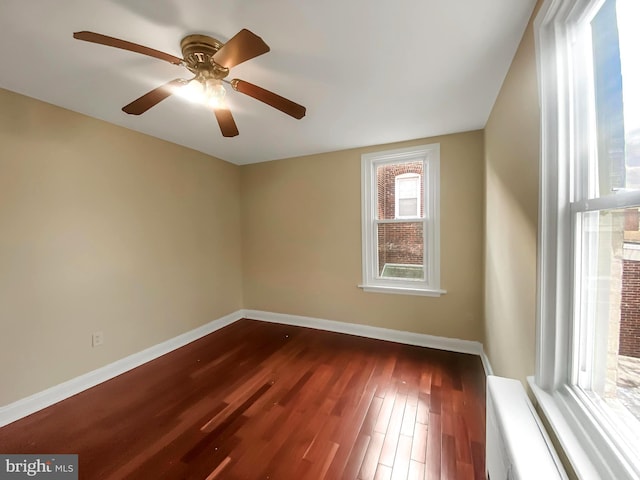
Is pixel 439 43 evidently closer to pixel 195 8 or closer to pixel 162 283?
pixel 195 8

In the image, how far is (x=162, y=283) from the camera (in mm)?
2760

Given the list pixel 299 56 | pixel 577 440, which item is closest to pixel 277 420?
pixel 577 440

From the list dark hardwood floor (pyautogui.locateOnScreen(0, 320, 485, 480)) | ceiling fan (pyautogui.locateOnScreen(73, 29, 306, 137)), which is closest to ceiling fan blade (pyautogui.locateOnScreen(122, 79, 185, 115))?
ceiling fan (pyautogui.locateOnScreen(73, 29, 306, 137))

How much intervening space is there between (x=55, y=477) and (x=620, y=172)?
9.39 feet

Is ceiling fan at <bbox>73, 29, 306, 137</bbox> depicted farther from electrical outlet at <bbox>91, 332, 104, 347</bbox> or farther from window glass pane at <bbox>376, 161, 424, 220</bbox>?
electrical outlet at <bbox>91, 332, 104, 347</bbox>

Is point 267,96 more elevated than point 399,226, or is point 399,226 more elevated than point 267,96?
point 267,96

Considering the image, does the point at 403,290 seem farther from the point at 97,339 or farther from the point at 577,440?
the point at 97,339

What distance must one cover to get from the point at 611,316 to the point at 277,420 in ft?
6.07

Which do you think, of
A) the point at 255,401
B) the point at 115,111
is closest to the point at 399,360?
the point at 255,401

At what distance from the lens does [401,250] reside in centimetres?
301

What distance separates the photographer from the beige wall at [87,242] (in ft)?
5.92

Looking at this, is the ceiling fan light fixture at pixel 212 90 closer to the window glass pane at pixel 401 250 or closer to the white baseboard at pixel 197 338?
the window glass pane at pixel 401 250

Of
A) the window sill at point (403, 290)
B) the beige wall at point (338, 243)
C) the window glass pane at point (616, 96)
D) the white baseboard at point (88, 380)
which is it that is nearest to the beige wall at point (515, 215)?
the window glass pane at point (616, 96)

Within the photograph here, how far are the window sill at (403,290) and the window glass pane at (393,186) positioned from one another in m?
0.85
